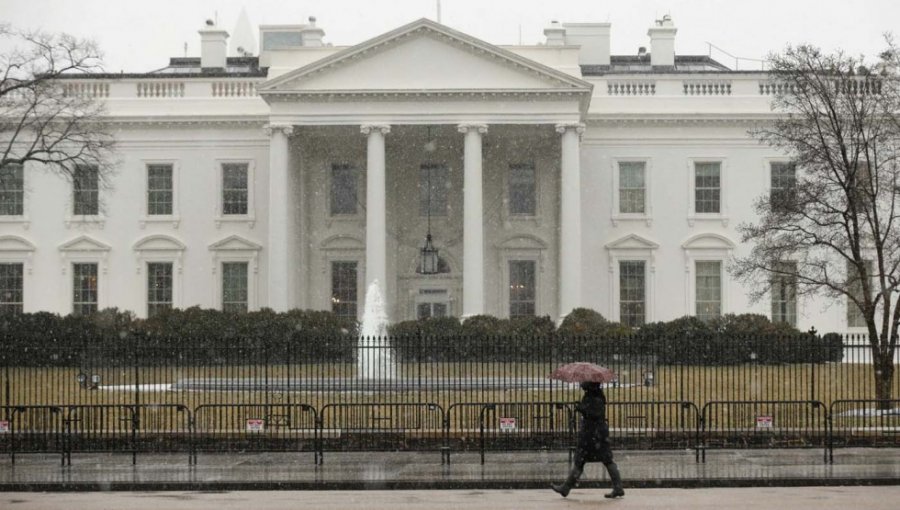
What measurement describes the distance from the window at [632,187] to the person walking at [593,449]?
38.1m

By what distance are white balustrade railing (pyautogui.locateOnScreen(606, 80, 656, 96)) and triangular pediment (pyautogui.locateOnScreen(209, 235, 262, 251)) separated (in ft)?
48.8

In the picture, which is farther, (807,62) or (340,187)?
(340,187)

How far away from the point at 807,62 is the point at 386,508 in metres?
18.1

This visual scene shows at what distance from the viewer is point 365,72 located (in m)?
52.1

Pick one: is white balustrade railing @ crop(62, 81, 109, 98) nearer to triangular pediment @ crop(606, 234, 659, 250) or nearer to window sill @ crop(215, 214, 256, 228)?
window sill @ crop(215, 214, 256, 228)

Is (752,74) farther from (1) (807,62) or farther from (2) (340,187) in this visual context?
(1) (807,62)

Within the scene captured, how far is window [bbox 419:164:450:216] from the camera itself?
56250 mm

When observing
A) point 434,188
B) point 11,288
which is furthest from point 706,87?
point 11,288

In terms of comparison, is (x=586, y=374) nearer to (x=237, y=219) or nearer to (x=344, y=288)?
(x=344, y=288)

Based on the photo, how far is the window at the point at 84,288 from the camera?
184ft

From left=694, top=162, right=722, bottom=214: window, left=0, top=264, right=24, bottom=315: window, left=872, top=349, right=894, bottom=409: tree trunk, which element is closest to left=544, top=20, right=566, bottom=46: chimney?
left=694, top=162, right=722, bottom=214: window

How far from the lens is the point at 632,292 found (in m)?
56.0

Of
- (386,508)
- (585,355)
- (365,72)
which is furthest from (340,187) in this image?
(386,508)

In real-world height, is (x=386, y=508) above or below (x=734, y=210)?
below
